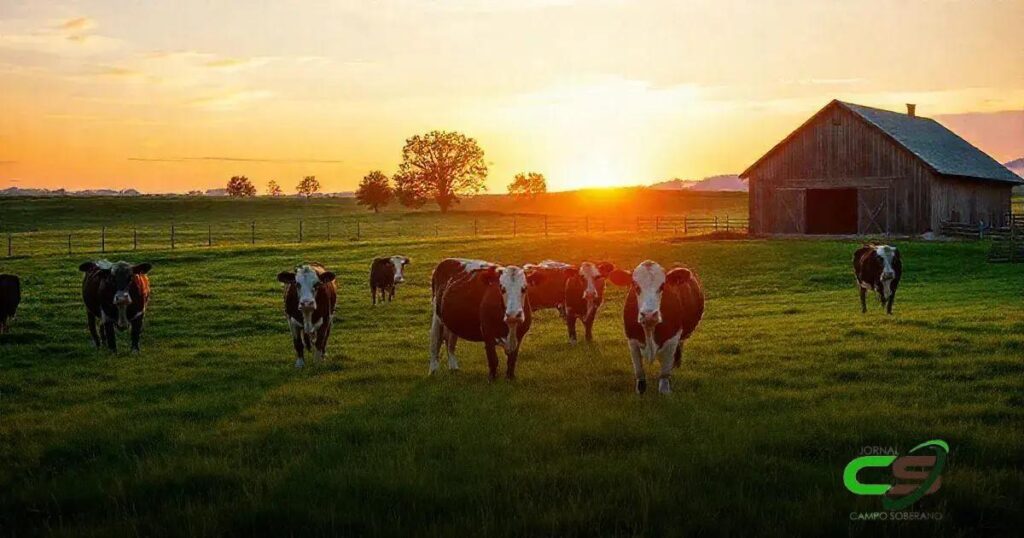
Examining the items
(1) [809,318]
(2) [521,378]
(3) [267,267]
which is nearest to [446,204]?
(3) [267,267]

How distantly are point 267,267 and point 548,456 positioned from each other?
99.7ft

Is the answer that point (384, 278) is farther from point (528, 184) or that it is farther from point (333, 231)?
point (528, 184)

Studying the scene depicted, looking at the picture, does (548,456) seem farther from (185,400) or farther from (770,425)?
(185,400)

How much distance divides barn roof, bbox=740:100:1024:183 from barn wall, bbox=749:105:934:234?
0.40 m

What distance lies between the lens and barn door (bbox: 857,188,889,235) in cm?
4391

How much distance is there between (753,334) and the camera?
1748cm

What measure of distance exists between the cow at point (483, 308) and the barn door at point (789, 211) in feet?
116

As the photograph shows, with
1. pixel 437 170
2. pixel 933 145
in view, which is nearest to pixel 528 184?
pixel 437 170

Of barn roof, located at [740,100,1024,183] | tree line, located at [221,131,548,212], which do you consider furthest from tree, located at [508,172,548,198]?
barn roof, located at [740,100,1024,183]

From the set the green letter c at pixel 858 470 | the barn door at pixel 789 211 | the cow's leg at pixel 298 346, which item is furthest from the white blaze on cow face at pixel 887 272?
the barn door at pixel 789 211

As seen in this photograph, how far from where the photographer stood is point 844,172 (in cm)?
4475

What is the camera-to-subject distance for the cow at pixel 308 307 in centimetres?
1462

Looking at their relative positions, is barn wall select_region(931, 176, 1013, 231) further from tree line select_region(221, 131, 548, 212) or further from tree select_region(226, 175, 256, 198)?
tree select_region(226, 175, 256, 198)

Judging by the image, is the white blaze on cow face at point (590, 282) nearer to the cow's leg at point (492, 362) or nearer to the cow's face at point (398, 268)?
the cow's leg at point (492, 362)
